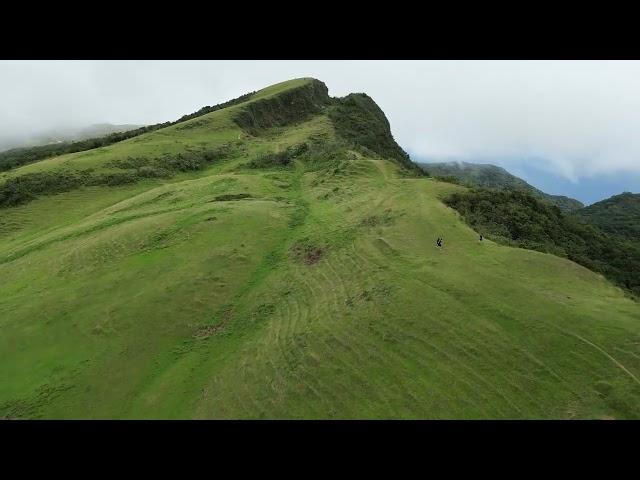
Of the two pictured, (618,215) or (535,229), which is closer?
(535,229)

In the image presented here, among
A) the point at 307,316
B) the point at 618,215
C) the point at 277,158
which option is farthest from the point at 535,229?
the point at 618,215

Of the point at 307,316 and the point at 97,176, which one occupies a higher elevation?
the point at 97,176

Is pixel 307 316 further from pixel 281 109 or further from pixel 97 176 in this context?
pixel 281 109

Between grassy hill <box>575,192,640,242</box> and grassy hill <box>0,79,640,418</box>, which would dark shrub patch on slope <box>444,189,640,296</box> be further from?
grassy hill <box>575,192,640,242</box>

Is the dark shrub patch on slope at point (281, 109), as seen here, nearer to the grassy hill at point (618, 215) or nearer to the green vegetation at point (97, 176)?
the green vegetation at point (97, 176)

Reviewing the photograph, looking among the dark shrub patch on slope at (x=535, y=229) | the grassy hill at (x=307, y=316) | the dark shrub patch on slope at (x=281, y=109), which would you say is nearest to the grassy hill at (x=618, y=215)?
the dark shrub patch on slope at (x=535, y=229)

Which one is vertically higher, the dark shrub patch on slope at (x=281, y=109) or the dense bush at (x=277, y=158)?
the dark shrub patch on slope at (x=281, y=109)
